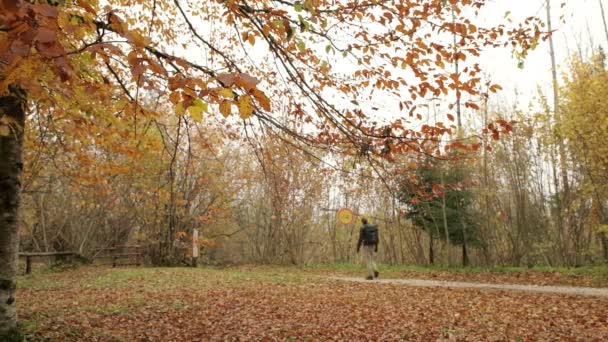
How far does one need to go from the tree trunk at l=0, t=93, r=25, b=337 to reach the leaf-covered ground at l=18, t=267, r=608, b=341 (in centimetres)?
48

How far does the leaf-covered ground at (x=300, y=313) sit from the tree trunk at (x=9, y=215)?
0.48 metres

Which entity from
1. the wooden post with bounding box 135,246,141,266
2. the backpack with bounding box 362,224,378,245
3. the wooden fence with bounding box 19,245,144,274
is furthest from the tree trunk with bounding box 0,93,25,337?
the wooden post with bounding box 135,246,141,266

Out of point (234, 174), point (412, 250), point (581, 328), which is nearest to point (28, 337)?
point (581, 328)

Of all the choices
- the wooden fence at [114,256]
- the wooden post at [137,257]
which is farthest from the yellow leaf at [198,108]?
the wooden post at [137,257]

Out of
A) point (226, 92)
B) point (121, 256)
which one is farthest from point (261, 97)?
point (121, 256)

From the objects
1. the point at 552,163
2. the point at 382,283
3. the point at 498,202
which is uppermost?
the point at 552,163

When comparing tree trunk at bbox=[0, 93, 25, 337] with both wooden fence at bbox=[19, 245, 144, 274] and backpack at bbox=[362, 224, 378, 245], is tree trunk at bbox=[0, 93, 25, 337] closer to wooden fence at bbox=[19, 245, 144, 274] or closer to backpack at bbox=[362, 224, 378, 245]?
backpack at bbox=[362, 224, 378, 245]

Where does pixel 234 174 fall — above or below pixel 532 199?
above

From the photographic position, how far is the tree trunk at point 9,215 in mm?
4730

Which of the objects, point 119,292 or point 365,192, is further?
point 365,192

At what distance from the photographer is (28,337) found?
471 cm

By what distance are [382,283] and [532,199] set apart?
8337mm

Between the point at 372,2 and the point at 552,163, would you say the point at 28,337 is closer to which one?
the point at 372,2

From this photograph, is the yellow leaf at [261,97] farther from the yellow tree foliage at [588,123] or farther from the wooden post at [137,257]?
the wooden post at [137,257]
